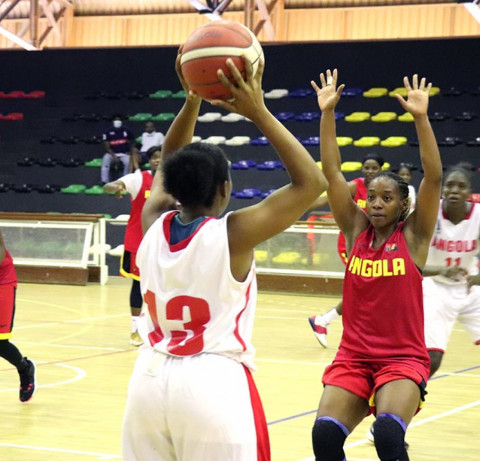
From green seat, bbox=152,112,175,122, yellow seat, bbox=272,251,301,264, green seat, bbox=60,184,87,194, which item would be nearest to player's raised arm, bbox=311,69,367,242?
yellow seat, bbox=272,251,301,264

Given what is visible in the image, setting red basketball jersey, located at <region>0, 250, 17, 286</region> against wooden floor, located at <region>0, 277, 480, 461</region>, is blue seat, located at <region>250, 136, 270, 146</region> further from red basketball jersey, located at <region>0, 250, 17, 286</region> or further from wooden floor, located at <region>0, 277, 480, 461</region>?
red basketball jersey, located at <region>0, 250, 17, 286</region>

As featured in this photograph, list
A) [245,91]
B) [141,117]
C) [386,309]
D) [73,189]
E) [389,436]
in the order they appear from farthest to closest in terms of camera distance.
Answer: [141,117]
[73,189]
[386,309]
[389,436]
[245,91]

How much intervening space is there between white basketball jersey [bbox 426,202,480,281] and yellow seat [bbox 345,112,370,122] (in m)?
14.1

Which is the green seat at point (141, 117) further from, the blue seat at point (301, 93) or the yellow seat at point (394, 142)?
the yellow seat at point (394, 142)

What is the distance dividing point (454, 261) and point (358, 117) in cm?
1420

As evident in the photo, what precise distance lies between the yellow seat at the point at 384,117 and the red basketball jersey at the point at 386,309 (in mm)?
15848

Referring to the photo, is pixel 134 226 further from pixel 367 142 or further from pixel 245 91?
pixel 367 142

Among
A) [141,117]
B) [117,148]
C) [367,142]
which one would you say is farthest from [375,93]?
[117,148]

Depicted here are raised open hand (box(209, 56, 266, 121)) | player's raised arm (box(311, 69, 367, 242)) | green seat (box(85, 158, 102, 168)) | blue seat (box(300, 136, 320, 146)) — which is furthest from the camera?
green seat (box(85, 158, 102, 168))

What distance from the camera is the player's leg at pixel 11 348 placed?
21.6ft

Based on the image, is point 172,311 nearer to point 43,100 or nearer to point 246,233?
point 246,233

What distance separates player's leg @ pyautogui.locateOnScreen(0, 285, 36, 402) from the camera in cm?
657

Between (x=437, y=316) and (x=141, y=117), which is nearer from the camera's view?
(x=437, y=316)

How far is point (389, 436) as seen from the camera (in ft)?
12.6
